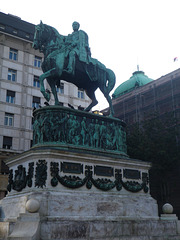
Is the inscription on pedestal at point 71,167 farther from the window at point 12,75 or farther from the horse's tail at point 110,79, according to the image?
the window at point 12,75

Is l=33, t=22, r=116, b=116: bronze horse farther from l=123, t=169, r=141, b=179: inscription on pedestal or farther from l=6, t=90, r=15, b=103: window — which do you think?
l=6, t=90, r=15, b=103: window

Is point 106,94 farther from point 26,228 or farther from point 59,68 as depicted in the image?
point 26,228

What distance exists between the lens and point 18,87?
132 ft

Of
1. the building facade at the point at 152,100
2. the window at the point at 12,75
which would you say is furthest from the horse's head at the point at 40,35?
the window at the point at 12,75

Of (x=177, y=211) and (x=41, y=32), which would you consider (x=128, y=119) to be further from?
(x=41, y=32)

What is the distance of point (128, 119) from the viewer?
45.0 metres

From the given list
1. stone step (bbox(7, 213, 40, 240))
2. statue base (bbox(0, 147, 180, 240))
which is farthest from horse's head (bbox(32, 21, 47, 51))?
stone step (bbox(7, 213, 40, 240))

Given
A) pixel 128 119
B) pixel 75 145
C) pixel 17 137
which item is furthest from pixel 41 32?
pixel 128 119

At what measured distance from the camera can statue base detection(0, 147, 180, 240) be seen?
35.2 ft

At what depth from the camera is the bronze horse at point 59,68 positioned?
14.5 m

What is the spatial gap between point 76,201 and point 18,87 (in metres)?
30.4

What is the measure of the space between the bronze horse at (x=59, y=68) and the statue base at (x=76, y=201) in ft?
11.5

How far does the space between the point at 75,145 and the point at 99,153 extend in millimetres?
1234

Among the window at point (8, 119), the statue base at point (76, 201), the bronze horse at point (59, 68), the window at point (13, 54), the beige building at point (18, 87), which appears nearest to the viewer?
the statue base at point (76, 201)
